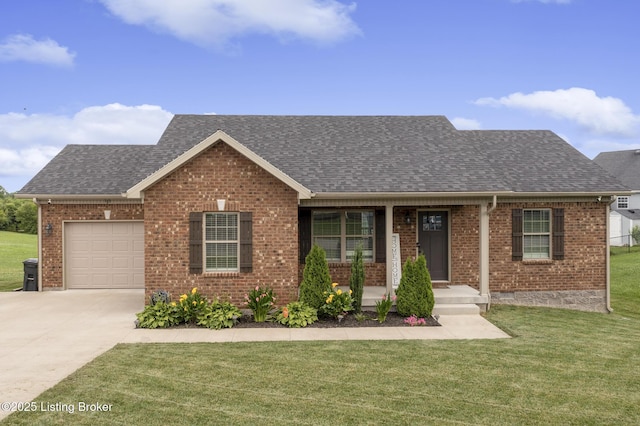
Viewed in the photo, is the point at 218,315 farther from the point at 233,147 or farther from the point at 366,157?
the point at 366,157

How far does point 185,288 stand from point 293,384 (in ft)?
17.7

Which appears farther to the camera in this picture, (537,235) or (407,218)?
(537,235)

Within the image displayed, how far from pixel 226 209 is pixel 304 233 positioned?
9.15 ft

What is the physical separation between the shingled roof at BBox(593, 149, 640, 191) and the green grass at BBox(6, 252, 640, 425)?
1438 inches

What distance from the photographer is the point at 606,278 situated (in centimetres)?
1368

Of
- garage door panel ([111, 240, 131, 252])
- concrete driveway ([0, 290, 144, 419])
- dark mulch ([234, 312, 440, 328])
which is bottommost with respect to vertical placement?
dark mulch ([234, 312, 440, 328])

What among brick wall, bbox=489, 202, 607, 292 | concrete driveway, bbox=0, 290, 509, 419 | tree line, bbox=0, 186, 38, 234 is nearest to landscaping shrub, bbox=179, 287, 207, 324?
concrete driveway, bbox=0, 290, 509, 419

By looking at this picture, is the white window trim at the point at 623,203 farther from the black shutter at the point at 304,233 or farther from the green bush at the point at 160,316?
the green bush at the point at 160,316

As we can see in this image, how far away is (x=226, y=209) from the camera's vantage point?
11.1 metres

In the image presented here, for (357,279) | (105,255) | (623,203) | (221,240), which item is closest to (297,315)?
(357,279)

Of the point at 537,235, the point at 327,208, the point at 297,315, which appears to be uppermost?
the point at 327,208

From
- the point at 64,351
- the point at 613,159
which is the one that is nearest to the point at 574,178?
the point at 64,351

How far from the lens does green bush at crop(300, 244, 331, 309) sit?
10.7 meters

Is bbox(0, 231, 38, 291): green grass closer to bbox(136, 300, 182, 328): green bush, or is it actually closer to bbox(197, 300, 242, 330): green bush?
bbox(136, 300, 182, 328): green bush
